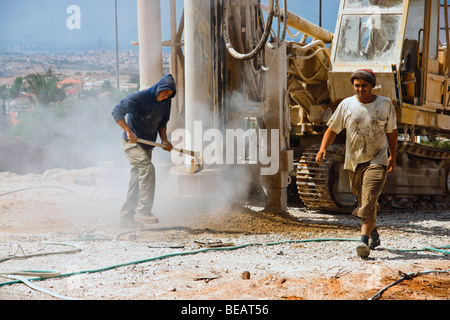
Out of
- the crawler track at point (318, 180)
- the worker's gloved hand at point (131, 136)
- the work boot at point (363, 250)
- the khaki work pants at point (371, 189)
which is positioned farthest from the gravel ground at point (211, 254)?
the worker's gloved hand at point (131, 136)

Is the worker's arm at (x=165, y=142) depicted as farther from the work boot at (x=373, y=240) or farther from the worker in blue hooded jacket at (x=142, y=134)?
the work boot at (x=373, y=240)

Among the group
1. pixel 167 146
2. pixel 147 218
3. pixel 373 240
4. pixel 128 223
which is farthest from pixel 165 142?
pixel 373 240

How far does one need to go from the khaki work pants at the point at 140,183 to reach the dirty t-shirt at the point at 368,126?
255 cm

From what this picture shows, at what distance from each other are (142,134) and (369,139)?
2973mm

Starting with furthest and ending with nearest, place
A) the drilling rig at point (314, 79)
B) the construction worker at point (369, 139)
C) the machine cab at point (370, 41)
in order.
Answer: the machine cab at point (370, 41) → the drilling rig at point (314, 79) → the construction worker at point (369, 139)

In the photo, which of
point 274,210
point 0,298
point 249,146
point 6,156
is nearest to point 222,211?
point 274,210

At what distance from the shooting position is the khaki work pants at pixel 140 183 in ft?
25.5

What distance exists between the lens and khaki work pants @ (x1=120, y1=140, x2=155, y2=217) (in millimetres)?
7758

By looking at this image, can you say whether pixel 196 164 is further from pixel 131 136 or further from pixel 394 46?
pixel 394 46

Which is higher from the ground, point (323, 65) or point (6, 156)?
point (323, 65)

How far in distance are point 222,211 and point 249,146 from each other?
1.50 metres

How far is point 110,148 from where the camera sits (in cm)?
1998

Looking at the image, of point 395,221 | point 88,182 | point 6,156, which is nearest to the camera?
point 395,221

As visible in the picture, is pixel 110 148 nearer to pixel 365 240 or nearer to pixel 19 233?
pixel 19 233
